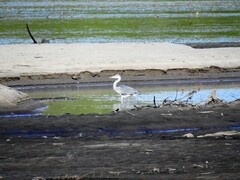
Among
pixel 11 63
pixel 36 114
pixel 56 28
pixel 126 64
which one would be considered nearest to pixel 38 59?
pixel 11 63

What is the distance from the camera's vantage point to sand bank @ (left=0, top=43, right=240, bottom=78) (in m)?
24.5

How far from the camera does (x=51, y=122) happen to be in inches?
589

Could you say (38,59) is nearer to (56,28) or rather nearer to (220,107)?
(220,107)

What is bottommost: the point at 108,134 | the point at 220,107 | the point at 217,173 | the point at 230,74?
the point at 217,173

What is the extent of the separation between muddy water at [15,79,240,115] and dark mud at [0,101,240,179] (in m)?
1.97

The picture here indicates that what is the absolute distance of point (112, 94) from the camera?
68.4ft

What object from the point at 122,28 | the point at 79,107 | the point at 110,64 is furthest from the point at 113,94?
the point at 122,28

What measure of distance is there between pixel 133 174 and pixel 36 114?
671cm

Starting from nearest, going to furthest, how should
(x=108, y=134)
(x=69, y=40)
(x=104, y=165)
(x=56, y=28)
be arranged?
(x=104, y=165) → (x=108, y=134) → (x=69, y=40) → (x=56, y=28)

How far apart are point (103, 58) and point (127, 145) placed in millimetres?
13653

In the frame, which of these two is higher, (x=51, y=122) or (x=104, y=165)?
(x=51, y=122)

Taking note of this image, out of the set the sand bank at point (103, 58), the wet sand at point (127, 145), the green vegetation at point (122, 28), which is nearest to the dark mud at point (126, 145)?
the wet sand at point (127, 145)

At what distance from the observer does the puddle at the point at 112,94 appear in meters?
18.1

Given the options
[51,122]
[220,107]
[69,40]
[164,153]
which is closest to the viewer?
[164,153]
